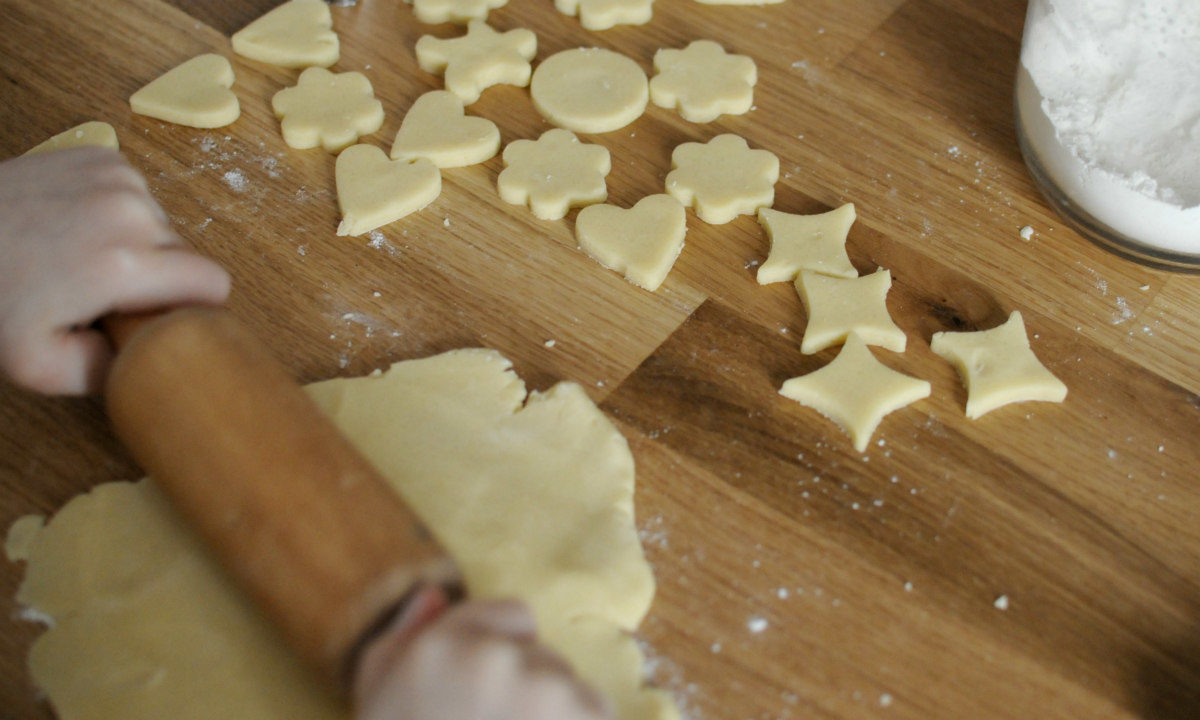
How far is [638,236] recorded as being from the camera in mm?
994

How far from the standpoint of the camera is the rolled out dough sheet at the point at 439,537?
698mm

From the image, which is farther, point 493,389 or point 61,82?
point 61,82

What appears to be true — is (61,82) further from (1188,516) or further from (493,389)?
(1188,516)

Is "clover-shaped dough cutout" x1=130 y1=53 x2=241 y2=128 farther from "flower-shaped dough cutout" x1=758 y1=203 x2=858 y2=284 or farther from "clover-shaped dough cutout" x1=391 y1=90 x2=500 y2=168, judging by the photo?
"flower-shaped dough cutout" x1=758 y1=203 x2=858 y2=284

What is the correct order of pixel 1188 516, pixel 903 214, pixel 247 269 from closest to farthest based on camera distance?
pixel 1188 516 → pixel 247 269 → pixel 903 214

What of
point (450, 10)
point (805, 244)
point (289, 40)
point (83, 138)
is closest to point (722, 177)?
point (805, 244)

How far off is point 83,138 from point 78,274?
1.20 feet

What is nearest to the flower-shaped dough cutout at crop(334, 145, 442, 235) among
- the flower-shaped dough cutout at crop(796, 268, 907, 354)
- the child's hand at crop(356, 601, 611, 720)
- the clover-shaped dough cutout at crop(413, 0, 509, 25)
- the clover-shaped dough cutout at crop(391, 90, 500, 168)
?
the clover-shaped dough cutout at crop(391, 90, 500, 168)

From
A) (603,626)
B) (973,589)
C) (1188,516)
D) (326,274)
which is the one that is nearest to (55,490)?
(326,274)

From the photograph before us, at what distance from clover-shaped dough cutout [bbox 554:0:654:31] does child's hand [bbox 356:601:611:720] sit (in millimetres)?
849

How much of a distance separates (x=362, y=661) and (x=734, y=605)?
0.31 m

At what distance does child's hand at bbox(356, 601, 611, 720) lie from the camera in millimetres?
544

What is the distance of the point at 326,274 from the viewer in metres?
0.97

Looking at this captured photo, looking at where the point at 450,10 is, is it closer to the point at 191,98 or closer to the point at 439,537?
the point at 191,98
